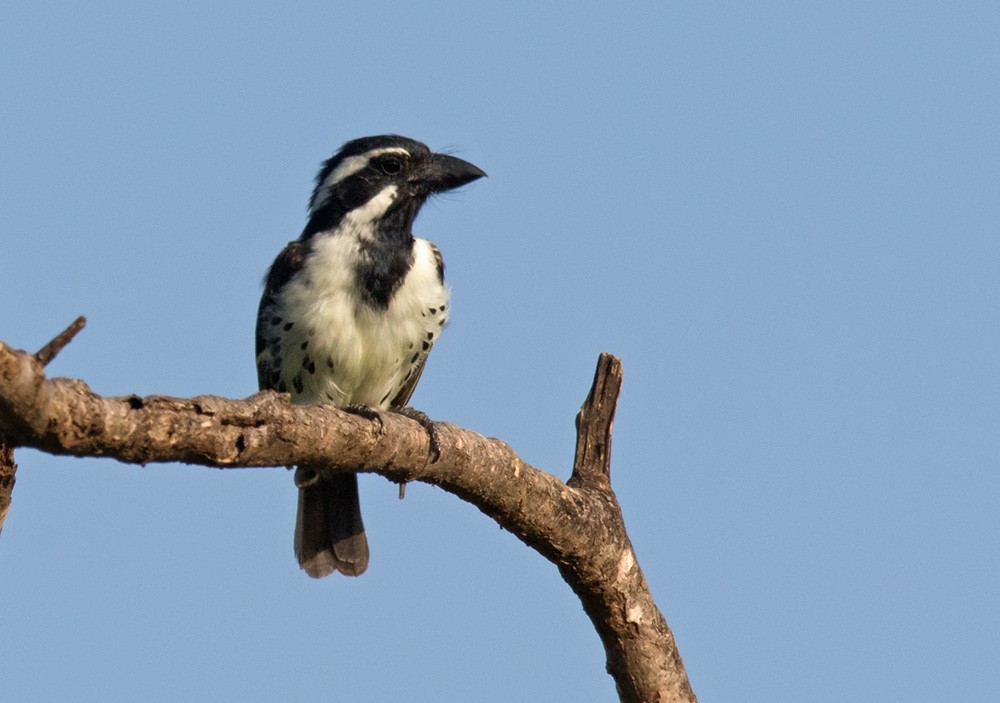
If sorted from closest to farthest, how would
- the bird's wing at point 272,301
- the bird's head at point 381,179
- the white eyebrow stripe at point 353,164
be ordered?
the bird's wing at point 272,301 → the bird's head at point 381,179 → the white eyebrow stripe at point 353,164

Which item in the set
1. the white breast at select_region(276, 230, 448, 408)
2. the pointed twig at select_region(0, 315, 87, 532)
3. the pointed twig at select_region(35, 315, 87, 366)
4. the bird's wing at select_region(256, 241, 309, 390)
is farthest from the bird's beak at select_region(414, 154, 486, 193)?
the pointed twig at select_region(35, 315, 87, 366)

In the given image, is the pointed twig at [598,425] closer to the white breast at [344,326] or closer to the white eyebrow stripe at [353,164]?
the white breast at [344,326]

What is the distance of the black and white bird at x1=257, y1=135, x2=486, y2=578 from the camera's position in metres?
8.31

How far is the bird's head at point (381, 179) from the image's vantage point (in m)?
8.77

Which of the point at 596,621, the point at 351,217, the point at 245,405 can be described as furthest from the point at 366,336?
the point at 245,405

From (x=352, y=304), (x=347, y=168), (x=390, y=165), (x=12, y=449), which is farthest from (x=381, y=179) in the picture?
(x=12, y=449)

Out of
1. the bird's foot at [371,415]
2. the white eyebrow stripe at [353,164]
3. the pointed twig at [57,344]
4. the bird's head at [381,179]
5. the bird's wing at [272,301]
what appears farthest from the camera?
the white eyebrow stripe at [353,164]

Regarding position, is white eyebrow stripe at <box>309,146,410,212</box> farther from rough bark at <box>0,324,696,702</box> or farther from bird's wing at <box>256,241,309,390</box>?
rough bark at <box>0,324,696,702</box>

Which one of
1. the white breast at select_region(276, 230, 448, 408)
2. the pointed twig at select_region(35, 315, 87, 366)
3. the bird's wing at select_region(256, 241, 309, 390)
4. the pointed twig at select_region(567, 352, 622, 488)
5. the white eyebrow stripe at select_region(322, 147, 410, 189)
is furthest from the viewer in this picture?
the white eyebrow stripe at select_region(322, 147, 410, 189)

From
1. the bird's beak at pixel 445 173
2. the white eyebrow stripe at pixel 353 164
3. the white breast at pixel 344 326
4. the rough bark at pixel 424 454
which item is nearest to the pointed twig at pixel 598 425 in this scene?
the rough bark at pixel 424 454

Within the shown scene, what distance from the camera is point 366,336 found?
8.33m

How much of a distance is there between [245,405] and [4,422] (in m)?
0.95

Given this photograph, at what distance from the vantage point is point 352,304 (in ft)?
27.2

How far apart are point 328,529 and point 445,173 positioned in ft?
8.16
